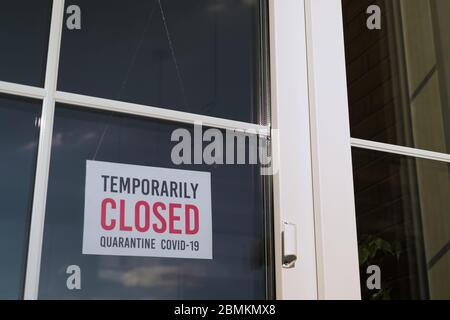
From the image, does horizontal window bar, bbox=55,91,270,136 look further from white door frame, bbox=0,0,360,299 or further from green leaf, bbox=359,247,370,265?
green leaf, bbox=359,247,370,265

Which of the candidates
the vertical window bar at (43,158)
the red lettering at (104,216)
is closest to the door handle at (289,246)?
the red lettering at (104,216)

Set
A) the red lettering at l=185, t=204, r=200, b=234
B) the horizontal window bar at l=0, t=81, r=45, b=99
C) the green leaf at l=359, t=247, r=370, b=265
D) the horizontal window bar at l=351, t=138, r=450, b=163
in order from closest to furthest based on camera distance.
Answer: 1. the horizontal window bar at l=0, t=81, r=45, b=99
2. the red lettering at l=185, t=204, r=200, b=234
3. the green leaf at l=359, t=247, r=370, b=265
4. the horizontal window bar at l=351, t=138, r=450, b=163

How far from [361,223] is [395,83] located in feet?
1.82

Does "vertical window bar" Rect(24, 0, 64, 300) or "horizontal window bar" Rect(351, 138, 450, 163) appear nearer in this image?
"vertical window bar" Rect(24, 0, 64, 300)

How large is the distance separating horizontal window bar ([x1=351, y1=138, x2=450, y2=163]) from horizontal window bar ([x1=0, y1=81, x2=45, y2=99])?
0.91 metres

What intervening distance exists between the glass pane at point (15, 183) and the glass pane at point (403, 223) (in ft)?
3.03

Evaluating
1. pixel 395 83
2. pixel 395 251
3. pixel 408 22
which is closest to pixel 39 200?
pixel 395 251

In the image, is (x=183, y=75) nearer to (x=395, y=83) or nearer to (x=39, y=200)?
(x=39, y=200)

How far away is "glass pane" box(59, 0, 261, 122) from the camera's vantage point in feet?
5.80

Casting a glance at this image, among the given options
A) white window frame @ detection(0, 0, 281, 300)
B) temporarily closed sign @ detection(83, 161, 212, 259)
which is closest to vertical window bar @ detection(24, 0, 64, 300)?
white window frame @ detection(0, 0, 281, 300)

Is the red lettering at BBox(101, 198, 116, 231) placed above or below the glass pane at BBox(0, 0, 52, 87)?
below

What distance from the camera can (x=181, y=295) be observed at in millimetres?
1693

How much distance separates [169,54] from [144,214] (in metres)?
0.47
